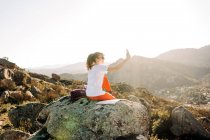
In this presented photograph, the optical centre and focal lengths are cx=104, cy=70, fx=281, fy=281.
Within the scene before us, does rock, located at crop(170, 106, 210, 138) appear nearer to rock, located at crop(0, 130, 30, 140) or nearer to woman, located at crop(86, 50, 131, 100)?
woman, located at crop(86, 50, 131, 100)

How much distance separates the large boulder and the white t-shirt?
0.32 m

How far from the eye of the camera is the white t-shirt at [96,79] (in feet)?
25.2

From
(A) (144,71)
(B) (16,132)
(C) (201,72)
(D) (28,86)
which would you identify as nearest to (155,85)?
(A) (144,71)

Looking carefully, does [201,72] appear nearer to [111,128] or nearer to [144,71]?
[144,71]

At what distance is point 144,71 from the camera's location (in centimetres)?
14675

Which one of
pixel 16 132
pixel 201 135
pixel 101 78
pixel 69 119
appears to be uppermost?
pixel 101 78

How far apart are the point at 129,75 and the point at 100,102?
138 meters

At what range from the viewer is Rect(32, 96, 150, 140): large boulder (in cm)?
722

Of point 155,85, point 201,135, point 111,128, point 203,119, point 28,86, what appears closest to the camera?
point 111,128

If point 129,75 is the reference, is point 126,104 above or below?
above

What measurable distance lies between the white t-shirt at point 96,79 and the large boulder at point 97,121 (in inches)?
12.5

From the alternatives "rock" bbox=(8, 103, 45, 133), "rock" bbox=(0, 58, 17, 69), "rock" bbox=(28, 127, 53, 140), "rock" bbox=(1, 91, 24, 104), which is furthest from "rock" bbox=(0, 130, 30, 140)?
"rock" bbox=(0, 58, 17, 69)

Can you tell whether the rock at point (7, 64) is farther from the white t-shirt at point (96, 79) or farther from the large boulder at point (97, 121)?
the white t-shirt at point (96, 79)

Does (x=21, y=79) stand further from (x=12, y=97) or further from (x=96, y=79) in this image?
(x=96, y=79)
